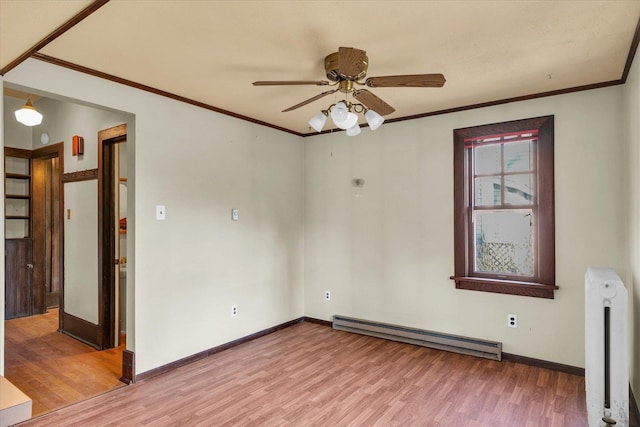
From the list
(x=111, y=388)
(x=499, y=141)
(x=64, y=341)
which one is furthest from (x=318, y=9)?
(x=64, y=341)

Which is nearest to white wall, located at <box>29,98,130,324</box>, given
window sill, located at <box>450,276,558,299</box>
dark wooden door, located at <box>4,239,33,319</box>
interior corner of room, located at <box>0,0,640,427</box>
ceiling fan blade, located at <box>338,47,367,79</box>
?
interior corner of room, located at <box>0,0,640,427</box>

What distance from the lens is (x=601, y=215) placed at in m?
3.19

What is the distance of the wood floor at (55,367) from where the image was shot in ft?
9.57

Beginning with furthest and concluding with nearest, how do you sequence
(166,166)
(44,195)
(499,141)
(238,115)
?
(44,195)
(238,115)
(499,141)
(166,166)

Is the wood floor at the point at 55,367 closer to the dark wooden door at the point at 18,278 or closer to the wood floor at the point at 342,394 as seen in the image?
the wood floor at the point at 342,394

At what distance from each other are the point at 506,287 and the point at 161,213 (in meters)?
3.39

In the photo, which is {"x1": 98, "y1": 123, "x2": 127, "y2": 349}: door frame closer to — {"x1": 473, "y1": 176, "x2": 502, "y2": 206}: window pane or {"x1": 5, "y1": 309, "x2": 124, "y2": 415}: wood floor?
{"x1": 5, "y1": 309, "x2": 124, "y2": 415}: wood floor

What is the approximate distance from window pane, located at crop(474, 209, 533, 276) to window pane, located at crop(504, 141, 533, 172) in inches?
17.1

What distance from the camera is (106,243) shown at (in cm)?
398

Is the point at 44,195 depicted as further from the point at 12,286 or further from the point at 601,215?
the point at 601,215

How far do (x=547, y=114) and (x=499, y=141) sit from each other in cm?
47

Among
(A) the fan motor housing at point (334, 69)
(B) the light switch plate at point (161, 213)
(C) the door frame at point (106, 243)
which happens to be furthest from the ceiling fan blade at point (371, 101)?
(C) the door frame at point (106, 243)

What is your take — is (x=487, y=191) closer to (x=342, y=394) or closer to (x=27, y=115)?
(x=342, y=394)

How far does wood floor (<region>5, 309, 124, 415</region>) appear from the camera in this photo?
115 inches
